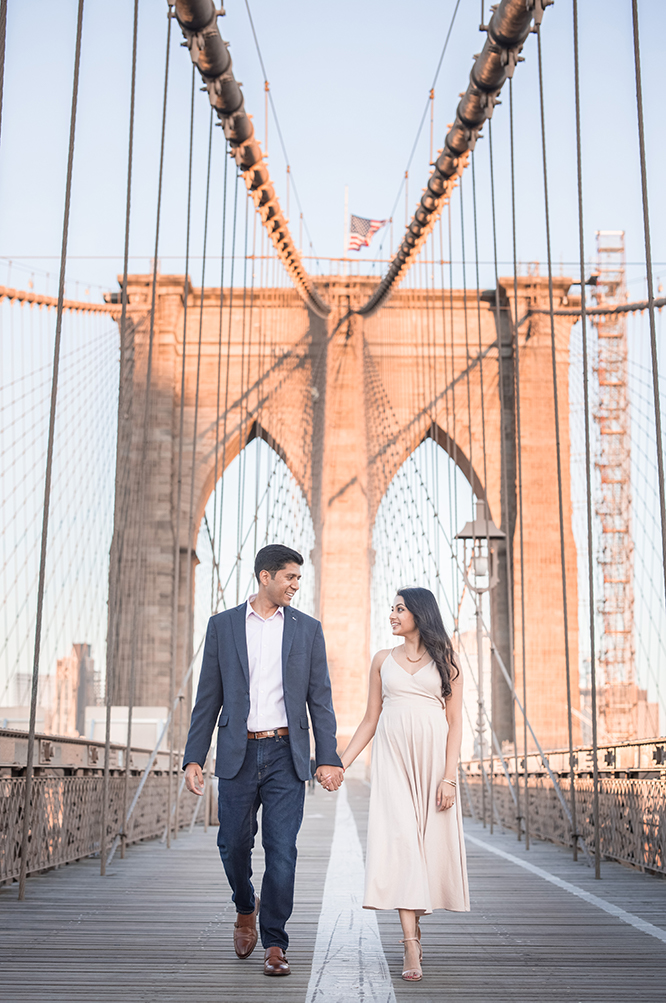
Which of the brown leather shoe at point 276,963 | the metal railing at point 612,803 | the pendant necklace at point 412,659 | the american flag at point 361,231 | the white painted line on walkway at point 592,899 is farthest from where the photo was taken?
the american flag at point 361,231

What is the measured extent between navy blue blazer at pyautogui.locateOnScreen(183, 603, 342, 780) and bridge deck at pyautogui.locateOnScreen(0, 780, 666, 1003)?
1.67 ft

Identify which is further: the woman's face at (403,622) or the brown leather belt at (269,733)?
the woman's face at (403,622)

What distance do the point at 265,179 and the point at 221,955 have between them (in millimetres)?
9159

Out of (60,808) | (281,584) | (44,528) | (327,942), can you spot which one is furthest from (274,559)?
(60,808)

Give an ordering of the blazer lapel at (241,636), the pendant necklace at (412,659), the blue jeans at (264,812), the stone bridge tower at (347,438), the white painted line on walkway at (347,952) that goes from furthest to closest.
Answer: the stone bridge tower at (347,438) → the pendant necklace at (412,659) → the blazer lapel at (241,636) → the blue jeans at (264,812) → the white painted line on walkway at (347,952)

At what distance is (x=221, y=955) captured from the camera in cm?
295

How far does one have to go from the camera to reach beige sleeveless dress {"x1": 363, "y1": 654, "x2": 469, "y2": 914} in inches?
112

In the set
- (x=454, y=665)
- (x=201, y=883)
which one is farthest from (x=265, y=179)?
(x=454, y=665)

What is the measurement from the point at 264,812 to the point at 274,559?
0.66 m

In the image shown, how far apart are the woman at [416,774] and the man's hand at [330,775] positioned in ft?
0.34

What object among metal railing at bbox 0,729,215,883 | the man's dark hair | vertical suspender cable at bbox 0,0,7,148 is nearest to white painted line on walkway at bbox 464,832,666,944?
the man's dark hair

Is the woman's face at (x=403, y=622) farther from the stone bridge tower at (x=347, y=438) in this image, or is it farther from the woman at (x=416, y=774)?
the stone bridge tower at (x=347, y=438)

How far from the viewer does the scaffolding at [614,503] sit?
30047mm

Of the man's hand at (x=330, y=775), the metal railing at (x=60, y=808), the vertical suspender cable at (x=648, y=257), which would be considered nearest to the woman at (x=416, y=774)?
the man's hand at (x=330, y=775)
